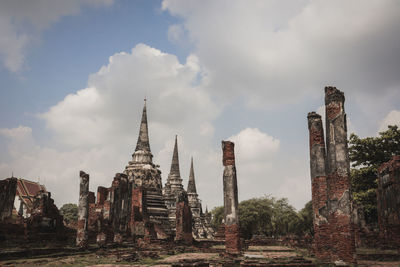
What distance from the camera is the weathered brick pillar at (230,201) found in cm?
1312

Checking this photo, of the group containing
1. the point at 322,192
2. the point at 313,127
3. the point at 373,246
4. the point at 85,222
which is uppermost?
the point at 313,127

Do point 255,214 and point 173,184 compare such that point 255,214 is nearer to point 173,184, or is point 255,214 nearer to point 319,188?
point 173,184

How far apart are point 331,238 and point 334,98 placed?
4334 mm

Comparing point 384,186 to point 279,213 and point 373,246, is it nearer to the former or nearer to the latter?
point 373,246

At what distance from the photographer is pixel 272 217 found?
4472 centimetres

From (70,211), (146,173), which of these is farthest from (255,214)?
(70,211)

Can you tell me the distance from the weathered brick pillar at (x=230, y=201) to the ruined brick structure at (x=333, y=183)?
10.8 ft

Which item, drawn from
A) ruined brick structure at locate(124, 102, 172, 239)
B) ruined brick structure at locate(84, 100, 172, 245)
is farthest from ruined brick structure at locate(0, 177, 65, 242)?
ruined brick structure at locate(124, 102, 172, 239)

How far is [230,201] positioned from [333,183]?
486cm

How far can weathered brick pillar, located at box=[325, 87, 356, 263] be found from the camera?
9234mm

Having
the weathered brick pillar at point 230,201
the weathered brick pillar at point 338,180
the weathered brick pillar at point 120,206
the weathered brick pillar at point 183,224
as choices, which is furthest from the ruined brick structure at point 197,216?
the weathered brick pillar at point 338,180

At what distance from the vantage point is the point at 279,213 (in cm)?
4494

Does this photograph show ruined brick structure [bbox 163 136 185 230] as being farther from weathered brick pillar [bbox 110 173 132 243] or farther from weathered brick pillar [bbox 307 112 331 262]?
weathered brick pillar [bbox 307 112 331 262]

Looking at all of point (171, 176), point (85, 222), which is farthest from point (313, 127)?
point (171, 176)
